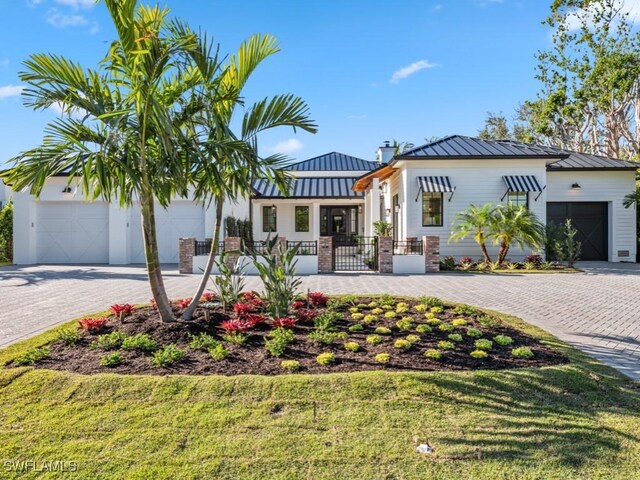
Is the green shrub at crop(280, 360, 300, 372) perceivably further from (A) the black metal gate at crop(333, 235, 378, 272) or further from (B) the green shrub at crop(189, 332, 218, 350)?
(A) the black metal gate at crop(333, 235, 378, 272)

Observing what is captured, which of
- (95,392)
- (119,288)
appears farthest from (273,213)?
(95,392)

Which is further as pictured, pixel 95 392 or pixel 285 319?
pixel 285 319

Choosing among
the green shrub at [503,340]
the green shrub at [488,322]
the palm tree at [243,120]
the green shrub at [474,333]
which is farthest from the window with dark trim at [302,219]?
the green shrub at [503,340]

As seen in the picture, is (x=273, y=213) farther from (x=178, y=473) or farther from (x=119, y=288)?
(x=178, y=473)

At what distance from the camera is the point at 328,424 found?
3.29 m

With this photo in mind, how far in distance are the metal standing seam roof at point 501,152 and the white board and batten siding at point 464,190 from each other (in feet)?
1.13

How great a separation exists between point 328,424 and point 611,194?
64.5 feet

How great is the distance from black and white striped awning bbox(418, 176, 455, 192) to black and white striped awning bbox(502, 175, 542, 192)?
2.20m

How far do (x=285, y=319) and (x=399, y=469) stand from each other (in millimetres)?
2976

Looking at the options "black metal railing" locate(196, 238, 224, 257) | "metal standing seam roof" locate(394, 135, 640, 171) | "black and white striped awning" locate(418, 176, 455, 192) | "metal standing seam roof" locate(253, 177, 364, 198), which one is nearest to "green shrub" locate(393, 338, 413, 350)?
"black metal railing" locate(196, 238, 224, 257)

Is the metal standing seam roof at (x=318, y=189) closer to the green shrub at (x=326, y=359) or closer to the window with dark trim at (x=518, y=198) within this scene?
the window with dark trim at (x=518, y=198)

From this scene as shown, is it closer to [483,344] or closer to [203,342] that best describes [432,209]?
[483,344]

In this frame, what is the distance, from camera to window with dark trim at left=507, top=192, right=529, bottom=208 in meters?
16.4

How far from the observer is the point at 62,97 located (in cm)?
519
